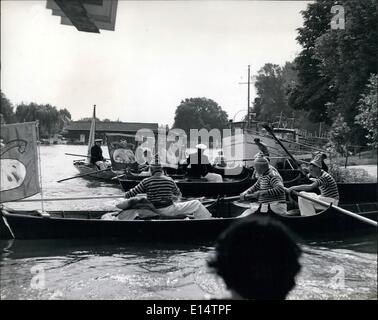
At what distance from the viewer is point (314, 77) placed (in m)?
20.4

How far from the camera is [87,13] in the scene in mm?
2221

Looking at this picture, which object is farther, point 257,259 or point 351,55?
point 351,55

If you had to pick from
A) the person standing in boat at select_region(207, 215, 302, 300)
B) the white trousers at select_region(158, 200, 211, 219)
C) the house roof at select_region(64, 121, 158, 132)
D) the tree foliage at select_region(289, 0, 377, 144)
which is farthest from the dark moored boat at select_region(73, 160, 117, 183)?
the house roof at select_region(64, 121, 158, 132)

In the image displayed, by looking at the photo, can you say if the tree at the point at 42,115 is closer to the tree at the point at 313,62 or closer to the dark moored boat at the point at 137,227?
the tree at the point at 313,62

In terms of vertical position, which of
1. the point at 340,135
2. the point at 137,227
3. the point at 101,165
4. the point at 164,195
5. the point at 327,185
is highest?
the point at 340,135

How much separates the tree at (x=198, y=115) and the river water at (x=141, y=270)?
6755 centimetres

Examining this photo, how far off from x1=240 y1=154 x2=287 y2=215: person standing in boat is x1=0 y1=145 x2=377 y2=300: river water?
948 millimetres

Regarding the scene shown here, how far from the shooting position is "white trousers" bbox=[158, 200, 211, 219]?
7637mm

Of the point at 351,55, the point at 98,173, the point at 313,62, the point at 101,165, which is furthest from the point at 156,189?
the point at 313,62

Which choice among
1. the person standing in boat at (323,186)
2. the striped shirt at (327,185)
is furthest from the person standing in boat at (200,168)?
the striped shirt at (327,185)

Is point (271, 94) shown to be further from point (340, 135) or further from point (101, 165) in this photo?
point (340, 135)

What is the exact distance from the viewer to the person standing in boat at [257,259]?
4.55ft

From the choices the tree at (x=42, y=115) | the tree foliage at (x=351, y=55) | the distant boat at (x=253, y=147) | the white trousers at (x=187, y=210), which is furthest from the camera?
the tree at (x=42, y=115)

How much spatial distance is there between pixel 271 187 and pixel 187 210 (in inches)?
62.7
